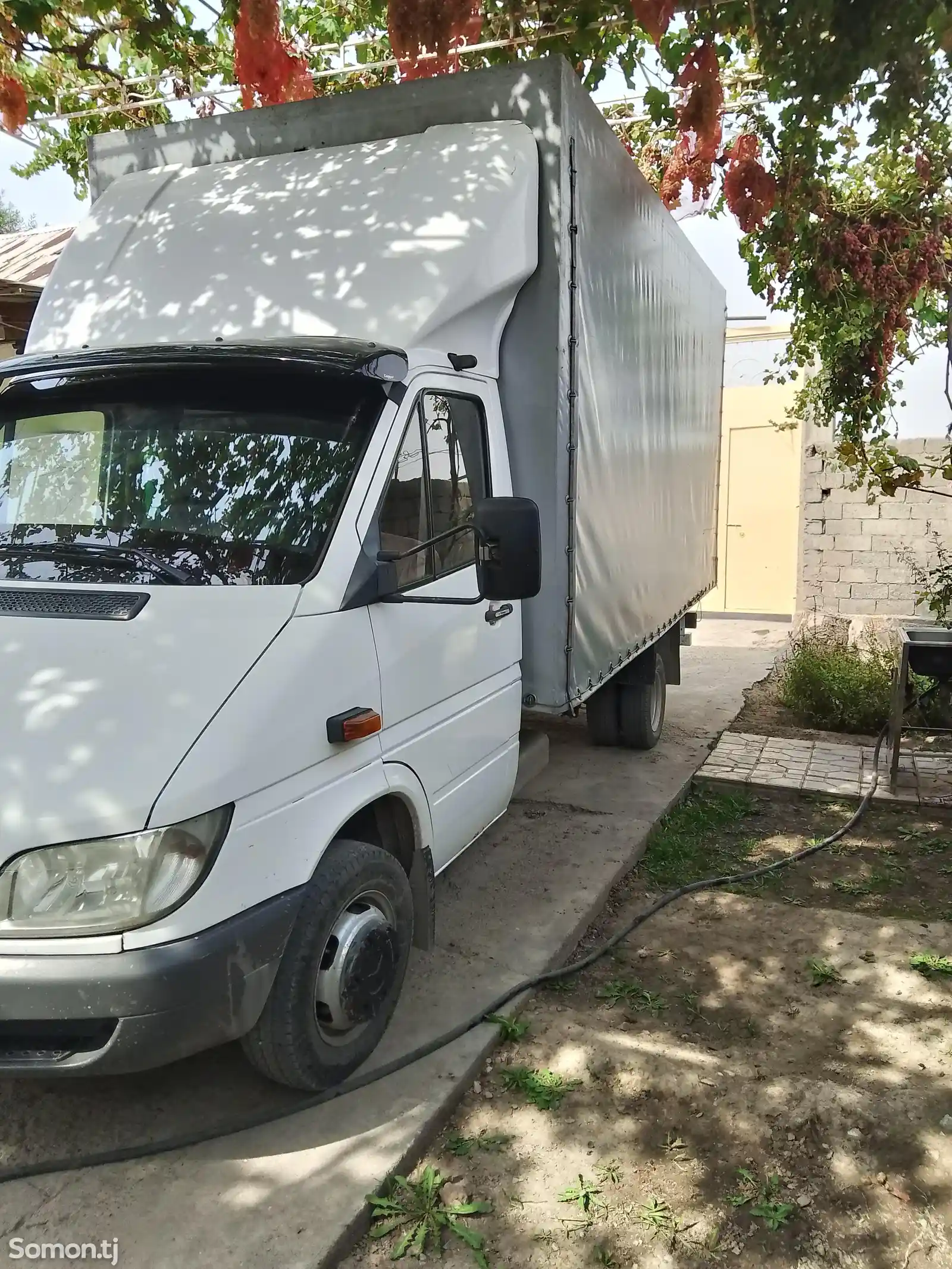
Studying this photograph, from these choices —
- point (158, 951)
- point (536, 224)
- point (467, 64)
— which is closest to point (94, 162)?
point (536, 224)

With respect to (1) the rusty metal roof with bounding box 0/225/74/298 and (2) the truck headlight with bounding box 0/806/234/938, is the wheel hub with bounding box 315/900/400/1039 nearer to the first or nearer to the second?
(2) the truck headlight with bounding box 0/806/234/938

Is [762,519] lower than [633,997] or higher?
higher

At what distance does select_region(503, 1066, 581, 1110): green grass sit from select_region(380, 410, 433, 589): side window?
1.82m

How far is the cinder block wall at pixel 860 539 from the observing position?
11.0m

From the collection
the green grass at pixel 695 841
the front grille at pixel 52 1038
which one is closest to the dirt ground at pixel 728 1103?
the green grass at pixel 695 841

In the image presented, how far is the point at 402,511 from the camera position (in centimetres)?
356

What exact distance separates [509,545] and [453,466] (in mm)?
712

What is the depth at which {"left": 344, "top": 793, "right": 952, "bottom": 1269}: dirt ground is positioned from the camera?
2.85m

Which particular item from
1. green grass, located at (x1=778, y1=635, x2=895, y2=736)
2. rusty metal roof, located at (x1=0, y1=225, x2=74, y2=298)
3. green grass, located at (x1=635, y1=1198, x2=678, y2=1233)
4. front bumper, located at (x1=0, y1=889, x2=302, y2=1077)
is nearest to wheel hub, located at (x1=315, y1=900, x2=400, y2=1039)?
front bumper, located at (x1=0, y1=889, x2=302, y2=1077)

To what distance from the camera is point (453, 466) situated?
3955mm

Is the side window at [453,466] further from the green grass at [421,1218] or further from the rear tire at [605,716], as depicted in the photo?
the rear tire at [605,716]

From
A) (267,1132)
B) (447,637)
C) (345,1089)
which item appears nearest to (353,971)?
(345,1089)

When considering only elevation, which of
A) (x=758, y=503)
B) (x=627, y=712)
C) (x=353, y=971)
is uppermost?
(x=758, y=503)

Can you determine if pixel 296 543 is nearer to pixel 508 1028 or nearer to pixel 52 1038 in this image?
pixel 52 1038
